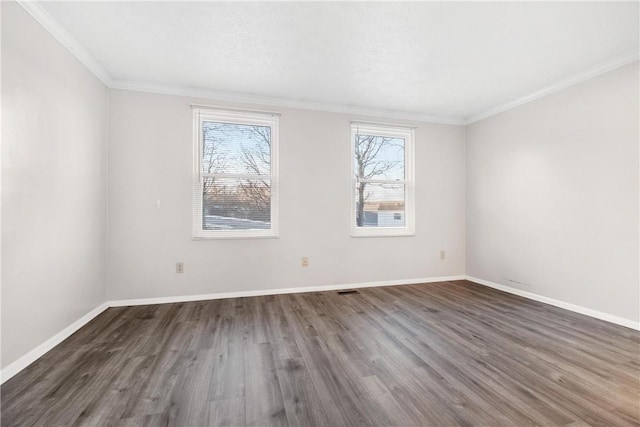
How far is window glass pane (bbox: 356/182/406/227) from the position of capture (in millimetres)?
4082

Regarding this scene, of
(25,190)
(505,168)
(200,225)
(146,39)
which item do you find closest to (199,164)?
(200,225)

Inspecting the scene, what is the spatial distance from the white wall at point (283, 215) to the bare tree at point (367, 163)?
233 mm

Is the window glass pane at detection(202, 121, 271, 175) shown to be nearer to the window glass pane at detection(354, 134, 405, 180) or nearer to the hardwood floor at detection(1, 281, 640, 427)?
the window glass pane at detection(354, 134, 405, 180)

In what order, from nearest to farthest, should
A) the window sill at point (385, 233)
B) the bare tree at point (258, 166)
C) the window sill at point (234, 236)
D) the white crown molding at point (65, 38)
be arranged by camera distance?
the white crown molding at point (65, 38)
the window sill at point (234, 236)
the bare tree at point (258, 166)
the window sill at point (385, 233)

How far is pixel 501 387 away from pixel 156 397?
207cm

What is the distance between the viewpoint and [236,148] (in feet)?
11.7

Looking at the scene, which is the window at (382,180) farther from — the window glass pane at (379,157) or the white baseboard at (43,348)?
the white baseboard at (43,348)

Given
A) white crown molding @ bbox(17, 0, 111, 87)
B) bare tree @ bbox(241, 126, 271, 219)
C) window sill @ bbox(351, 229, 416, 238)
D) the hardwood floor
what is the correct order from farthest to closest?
window sill @ bbox(351, 229, 416, 238), bare tree @ bbox(241, 126, 271, 219), white crown molding @ bbox(17, 0, 111, 87), the hardwood floor

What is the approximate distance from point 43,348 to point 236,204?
2.12 meters

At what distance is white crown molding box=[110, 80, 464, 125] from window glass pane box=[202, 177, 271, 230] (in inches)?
40.2

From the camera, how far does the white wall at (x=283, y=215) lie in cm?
317

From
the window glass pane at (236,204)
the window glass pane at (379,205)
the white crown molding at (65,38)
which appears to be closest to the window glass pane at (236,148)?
the window glass pane at (236,204)

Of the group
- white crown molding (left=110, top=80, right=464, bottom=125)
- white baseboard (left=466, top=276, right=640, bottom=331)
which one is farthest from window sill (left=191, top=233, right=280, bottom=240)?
white baseboard (left=466, top=276, right=640, bottom=331)

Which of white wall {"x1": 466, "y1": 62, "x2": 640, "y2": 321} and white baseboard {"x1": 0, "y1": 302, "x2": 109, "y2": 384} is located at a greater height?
white wall {"x1": 466, "y1": 62, "x2": 640, "y2": 321}
